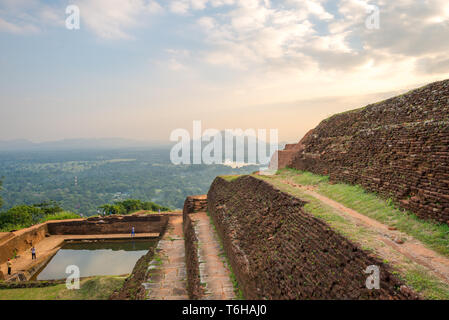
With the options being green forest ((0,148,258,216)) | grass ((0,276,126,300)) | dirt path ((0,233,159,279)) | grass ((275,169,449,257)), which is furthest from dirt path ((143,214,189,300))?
green forest ((0,148,258,216))

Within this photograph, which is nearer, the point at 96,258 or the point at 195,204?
the point at 195,204

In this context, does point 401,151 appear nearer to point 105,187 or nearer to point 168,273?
point 168,273

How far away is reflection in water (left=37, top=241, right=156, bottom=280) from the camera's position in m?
12.5

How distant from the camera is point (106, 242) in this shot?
16.4 meters

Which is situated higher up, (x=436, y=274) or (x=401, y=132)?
(x=401, y=132)

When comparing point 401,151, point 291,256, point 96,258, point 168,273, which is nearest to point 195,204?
point 168,273

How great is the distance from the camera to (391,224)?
4.38 m

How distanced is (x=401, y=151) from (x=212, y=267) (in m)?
5.27

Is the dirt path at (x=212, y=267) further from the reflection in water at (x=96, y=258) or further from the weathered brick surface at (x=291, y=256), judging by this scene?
the reflection in water at (x=96, y=258)

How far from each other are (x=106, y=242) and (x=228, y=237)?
12.4 metres

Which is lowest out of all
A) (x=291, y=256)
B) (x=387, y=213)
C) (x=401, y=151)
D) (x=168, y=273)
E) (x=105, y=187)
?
(x=105, y=187)
